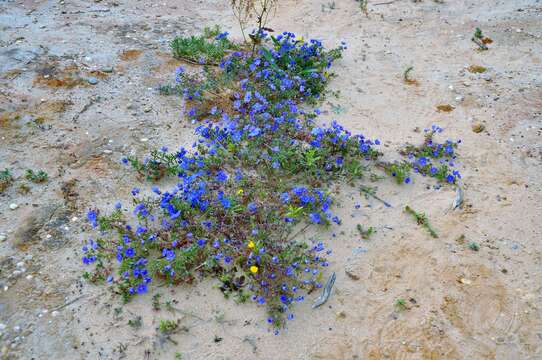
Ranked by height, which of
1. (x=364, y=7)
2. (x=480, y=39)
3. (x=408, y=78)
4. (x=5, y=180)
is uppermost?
(x=364, y=7)

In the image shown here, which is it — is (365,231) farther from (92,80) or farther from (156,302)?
(92,80)

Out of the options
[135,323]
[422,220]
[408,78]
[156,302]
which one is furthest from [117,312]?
[408,78]

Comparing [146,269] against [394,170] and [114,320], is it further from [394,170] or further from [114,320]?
[394,170]

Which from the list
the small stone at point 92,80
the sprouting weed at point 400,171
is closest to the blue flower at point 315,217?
the sprouting weed at point 400,171

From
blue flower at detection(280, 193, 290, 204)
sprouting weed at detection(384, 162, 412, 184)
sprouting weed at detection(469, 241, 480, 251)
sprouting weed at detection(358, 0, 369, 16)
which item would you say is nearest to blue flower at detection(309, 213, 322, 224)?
blue flower at detection(280, 193, 290, 204)

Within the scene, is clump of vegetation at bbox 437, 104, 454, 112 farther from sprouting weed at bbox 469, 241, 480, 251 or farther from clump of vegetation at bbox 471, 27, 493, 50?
sprouting weed at bbox 469, 241, 480, 251
